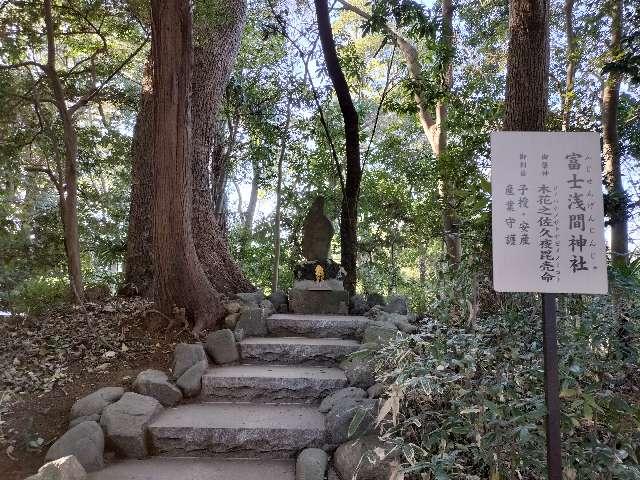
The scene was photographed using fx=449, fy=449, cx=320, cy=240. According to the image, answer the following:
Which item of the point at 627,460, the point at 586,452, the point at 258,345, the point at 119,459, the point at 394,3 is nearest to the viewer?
the point at 586,452

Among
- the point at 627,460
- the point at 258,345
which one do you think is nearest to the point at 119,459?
the point at 258,345

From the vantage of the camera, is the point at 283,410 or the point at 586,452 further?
the point at 283,410

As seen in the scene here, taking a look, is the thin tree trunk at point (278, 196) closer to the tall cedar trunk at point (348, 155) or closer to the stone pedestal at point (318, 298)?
the tall cedar trunk at point (348, 155)

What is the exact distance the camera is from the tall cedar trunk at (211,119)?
5.53 meters

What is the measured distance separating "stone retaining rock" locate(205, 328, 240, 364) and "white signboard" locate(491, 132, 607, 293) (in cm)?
257

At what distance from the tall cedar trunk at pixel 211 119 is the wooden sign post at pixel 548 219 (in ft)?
12.9

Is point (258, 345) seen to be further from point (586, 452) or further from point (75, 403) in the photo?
point (586, 452)

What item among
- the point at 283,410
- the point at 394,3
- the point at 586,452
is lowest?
the point at 283,410

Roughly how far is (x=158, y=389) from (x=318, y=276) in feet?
7.72

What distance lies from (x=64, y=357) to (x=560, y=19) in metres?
11.0

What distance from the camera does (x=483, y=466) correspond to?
2.09 metres

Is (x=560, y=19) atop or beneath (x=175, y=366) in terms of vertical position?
atop

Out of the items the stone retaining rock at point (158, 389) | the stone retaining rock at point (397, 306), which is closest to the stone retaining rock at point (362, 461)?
the stone retaining rock at point (158, 389)

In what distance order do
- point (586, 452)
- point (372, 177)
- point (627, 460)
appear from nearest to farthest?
1. point (586, 452)
2. point (627, 460)
3. point (372, 177)
